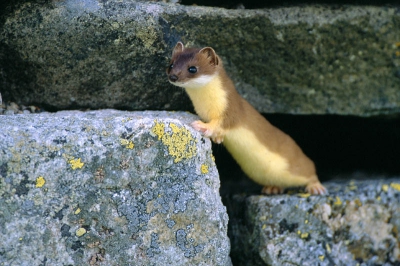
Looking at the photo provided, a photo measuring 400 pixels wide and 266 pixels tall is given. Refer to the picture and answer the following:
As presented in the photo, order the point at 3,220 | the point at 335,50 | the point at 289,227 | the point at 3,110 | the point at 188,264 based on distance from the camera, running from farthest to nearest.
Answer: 1. the point at 335,50
2. the point at 289,227
3. the point at 3,110
4. the point at 188,264
5. the point at 3,220

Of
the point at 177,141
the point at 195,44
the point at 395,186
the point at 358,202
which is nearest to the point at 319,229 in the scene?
the point at 358,202

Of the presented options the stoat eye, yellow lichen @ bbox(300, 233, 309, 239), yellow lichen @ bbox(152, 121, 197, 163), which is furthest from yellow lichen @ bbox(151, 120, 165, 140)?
yellow lichen @ bbox(300, 233, 309, 239)

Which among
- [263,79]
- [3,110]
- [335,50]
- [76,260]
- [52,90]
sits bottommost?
[76,260]

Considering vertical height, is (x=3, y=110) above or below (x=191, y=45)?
below

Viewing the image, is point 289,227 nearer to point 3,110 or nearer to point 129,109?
point 129,109

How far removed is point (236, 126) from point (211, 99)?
31cm

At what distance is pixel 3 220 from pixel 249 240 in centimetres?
200

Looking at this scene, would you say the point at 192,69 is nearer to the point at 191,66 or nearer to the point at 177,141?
the point at 191,66

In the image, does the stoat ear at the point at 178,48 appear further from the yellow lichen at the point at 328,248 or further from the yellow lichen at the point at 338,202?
the yellow lichen at the point at 328,248

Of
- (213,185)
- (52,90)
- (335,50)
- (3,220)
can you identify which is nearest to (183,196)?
(213,185)

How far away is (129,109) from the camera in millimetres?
4020

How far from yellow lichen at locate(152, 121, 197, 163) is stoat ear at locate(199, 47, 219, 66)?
0.77m

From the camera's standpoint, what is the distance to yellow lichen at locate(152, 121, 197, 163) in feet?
9.98

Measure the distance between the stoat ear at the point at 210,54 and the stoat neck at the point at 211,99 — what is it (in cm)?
16
